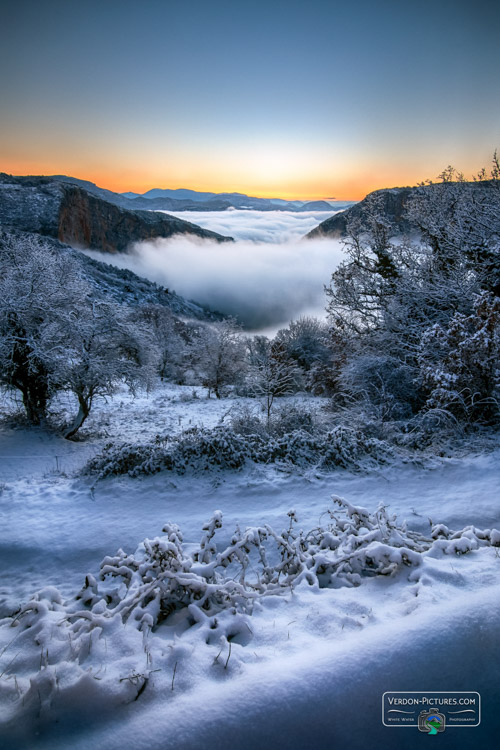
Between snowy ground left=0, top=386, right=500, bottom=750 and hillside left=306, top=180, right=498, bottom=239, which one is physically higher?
hillside left=306, top=180, right=498, bottom=239

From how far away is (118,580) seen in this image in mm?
3879

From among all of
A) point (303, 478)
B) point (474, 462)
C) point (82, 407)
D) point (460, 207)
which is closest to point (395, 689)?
point (303, 478)

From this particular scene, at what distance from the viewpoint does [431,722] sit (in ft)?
5.31

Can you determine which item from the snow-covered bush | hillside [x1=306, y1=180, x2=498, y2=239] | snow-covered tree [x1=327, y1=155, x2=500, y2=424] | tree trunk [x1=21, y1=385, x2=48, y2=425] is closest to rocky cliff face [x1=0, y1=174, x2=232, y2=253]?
tree trunk [x1=21, y1=385, x2=48, y2=425]

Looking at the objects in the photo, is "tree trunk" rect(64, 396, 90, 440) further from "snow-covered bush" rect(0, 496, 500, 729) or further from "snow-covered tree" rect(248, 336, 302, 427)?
"snow-covered bush" rect(0, 496, 500, 729)

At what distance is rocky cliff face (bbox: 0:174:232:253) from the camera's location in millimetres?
75312

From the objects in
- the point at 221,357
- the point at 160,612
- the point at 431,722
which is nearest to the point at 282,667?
the point at 431,722

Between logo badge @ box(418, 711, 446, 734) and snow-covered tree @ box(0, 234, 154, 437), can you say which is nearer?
logo badge @ box(418, 711, 446, 734)

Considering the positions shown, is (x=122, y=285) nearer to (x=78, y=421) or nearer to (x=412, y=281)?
(x=78, y=421)

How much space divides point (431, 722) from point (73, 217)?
351 ft

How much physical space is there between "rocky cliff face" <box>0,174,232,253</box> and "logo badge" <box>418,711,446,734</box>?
266 ft

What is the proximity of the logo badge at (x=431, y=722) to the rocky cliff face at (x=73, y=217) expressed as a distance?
81.0 m

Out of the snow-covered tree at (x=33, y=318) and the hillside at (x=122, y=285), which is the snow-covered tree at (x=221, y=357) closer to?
the snow-covered tree at (x=33, y=318)

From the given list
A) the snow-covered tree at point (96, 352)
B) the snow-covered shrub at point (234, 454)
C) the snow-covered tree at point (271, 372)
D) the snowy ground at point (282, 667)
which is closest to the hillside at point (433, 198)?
the snow-covered tree at point (271, 372)
